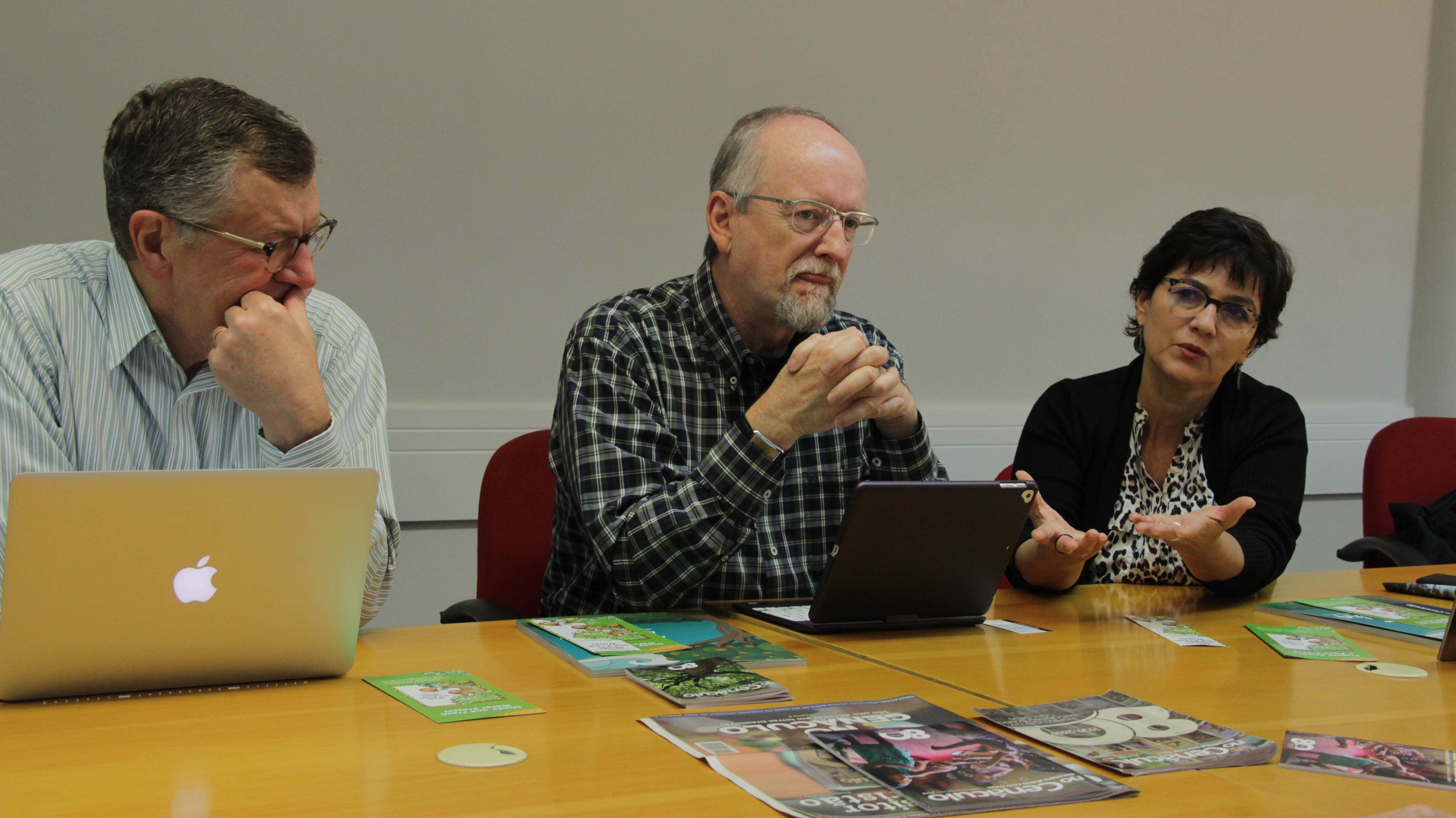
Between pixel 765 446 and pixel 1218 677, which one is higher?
pixel 765 446

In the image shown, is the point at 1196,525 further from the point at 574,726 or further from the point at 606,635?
the point at 574,726

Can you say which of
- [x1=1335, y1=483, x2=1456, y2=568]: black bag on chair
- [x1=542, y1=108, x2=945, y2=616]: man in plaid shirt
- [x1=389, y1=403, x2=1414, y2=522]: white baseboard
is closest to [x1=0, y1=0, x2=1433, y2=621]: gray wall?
[x1=389, y1=403, x2=1414, y2=522]: white baseboard

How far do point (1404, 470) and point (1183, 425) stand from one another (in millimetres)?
1069

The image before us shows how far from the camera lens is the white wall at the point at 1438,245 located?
4.22 m

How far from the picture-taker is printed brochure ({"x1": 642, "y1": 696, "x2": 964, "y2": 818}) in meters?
0.88

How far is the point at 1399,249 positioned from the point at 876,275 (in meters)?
2.30

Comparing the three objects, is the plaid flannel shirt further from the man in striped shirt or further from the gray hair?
the man in striped shirt

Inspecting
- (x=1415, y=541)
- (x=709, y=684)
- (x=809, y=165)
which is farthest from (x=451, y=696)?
(x=1415, y=541)

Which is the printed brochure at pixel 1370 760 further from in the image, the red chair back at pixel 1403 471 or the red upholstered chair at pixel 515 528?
the red chair back at pixel 1403 471

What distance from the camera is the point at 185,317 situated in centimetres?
156

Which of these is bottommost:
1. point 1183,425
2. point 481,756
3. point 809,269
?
point 481,756

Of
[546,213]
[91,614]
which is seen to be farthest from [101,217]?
[91,614]

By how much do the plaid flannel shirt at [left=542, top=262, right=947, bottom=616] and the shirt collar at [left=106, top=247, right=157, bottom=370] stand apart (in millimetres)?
619

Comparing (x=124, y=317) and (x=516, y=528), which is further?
(x=516, y=528)
